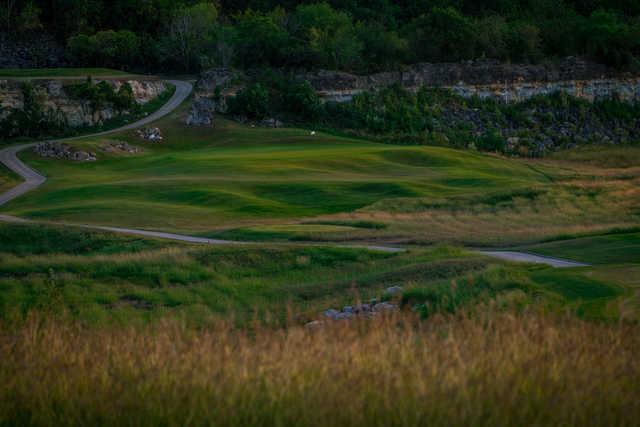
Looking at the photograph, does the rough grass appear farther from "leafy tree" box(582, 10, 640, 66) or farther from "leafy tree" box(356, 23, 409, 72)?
"leafy tree" box(582, 10, 640, 66)

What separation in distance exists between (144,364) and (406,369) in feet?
9.18

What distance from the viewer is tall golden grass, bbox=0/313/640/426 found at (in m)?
6.95

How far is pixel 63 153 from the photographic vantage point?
63875 millimetres

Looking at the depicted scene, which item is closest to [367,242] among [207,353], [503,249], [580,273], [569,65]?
[503,249]

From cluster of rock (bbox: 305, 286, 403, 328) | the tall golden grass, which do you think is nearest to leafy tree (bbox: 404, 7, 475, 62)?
cluster of rock (bbox: 305, 286, 403, 328)

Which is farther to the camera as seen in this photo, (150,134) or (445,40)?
(445,40)

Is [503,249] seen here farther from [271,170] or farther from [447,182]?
[271,170]

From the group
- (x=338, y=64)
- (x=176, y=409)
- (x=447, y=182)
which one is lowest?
(x=447, y=182)

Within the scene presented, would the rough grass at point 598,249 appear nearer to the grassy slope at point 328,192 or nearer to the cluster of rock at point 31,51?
the grassy slope at point 328,192

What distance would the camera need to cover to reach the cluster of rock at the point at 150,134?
236ft

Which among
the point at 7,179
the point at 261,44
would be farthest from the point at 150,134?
the point at 261,44

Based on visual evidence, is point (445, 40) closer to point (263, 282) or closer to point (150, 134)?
point (150, 134)

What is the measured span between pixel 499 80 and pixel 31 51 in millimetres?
79991

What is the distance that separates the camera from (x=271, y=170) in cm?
5538
